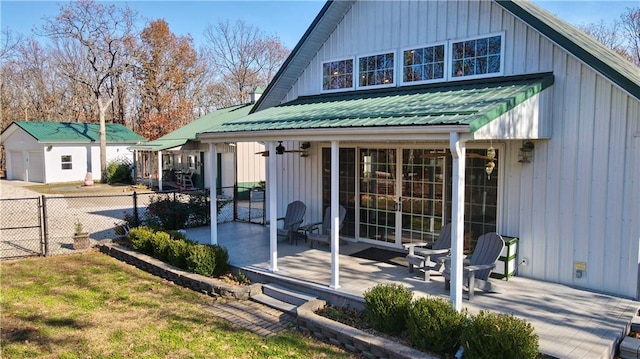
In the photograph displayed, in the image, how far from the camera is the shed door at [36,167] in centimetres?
2773

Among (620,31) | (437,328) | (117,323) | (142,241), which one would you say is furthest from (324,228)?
(620,31)

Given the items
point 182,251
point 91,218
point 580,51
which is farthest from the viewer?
point 91,218

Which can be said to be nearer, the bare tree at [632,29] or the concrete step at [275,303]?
the concrete step at [275,303]

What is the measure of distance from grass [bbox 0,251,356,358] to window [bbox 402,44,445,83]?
5354 millimetres

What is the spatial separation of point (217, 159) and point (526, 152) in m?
17.5

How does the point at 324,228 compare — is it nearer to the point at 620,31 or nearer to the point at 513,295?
the point at 513,295

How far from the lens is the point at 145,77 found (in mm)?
36188

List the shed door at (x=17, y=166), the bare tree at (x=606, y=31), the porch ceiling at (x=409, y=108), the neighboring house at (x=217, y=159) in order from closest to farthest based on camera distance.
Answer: the porch ceiling at (x=409, y=108) < the neighboring house at (x=217, y=159) < the bare tree at (x=606, y=31) < the shed door at (x=17, y=166)

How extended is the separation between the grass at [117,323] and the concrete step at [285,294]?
83 cm

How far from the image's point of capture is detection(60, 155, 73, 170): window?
27.9 metres

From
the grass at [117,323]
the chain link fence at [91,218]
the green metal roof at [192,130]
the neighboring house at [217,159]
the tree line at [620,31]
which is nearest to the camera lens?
the grass at [117,323]

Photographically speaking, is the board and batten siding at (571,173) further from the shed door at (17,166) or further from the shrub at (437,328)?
the shed door at (17,166)

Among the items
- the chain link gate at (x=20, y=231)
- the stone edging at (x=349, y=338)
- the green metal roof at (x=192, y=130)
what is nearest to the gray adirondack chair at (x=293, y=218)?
the stone edging at (x=349, y=338)

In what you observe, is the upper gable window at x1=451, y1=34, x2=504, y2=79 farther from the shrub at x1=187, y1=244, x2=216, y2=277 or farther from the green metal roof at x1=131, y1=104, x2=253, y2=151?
the green metal roof at x1=131, y1=104, x2=253, y2=151
